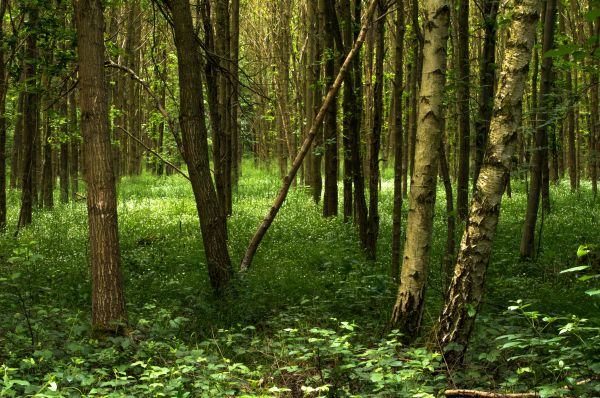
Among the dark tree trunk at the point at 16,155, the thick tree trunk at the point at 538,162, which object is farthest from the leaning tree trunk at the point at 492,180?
the dark tree trunk at the point at 16,155

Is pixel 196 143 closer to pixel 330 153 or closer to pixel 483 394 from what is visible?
pixel 483 394

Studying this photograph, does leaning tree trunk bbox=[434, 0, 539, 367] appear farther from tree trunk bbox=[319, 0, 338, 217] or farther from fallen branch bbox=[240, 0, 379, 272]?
tree trunk bbox=[319, 0, 338, 217]

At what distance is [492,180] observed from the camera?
4.96m

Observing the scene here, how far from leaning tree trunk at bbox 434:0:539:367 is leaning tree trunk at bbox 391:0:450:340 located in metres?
1.07

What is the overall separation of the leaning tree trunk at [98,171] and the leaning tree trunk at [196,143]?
2050mm

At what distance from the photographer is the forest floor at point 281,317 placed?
462cm

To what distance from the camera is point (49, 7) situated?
10.2 metres

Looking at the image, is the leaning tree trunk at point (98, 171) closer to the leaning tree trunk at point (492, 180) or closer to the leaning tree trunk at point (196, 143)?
the leaning tree trunk at point (196, 143)

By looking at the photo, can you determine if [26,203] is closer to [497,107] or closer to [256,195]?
[256,195]

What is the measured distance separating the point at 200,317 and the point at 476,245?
4.09 meters

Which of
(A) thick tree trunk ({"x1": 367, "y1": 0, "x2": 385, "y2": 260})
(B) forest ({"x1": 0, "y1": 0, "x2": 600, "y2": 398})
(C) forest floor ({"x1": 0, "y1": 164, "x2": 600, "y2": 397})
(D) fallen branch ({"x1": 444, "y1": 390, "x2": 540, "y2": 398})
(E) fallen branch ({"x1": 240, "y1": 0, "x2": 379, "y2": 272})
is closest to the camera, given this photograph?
(D) fallen branch ({"x1": 444, "y1": 390, "x2": 540, "y2": 398})

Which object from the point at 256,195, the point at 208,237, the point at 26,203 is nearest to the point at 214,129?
the point at 208,237

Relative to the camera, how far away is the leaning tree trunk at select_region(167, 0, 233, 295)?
866cm

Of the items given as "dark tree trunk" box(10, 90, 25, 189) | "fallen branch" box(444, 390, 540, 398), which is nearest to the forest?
"fallen branch" box(444, 390, 540, 398)
